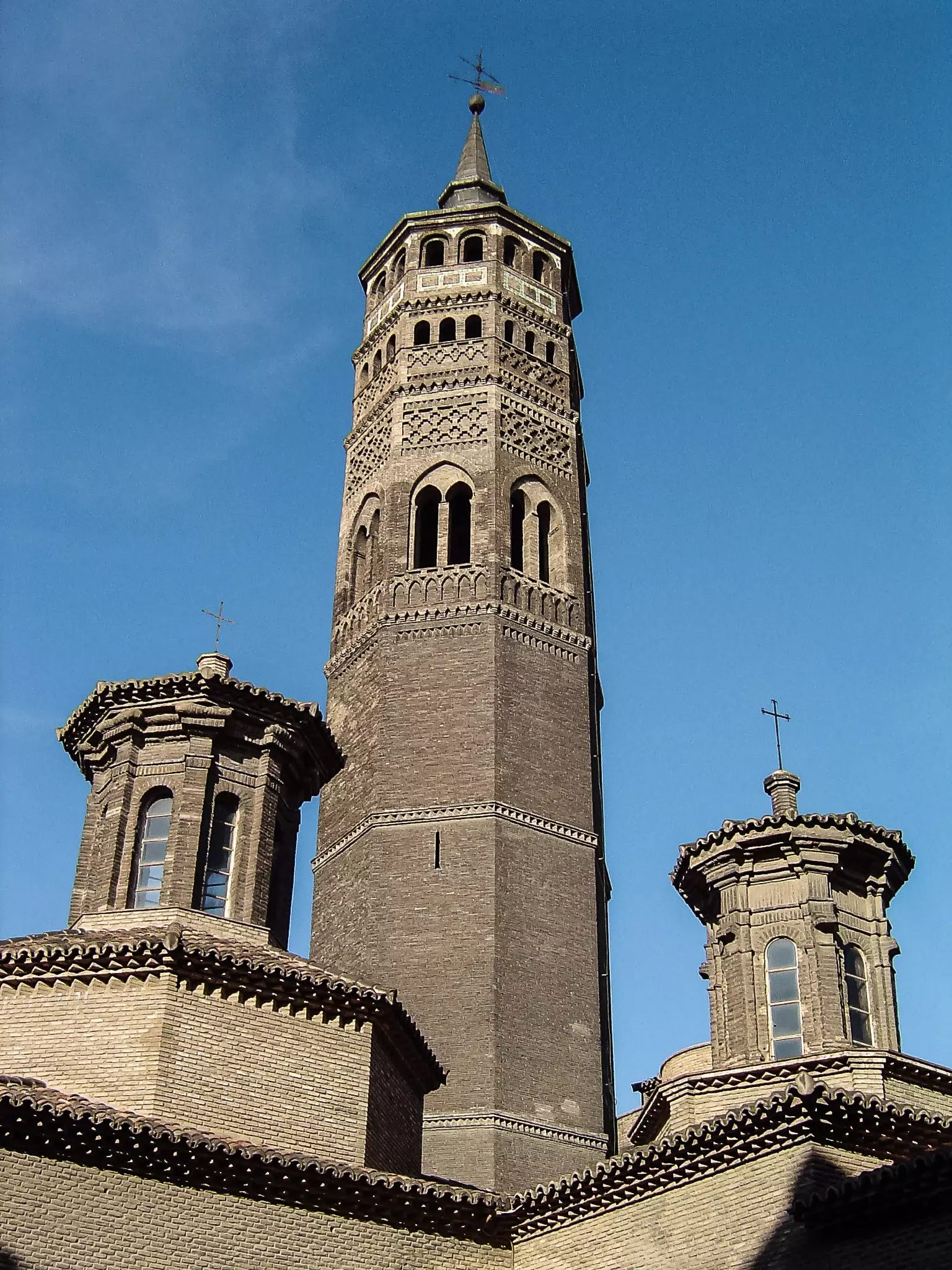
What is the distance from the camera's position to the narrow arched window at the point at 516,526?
29.1m

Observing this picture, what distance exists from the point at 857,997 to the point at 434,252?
745 inches

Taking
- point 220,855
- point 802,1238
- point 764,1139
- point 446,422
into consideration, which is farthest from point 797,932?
point 446,422

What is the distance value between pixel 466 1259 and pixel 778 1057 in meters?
4.40

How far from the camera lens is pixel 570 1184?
56.1 feet

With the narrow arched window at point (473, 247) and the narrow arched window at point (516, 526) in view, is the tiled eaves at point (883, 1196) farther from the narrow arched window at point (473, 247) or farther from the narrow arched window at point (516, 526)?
the narrow arched window at point (473, 247)

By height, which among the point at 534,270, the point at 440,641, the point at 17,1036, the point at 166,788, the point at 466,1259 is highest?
the point at 534,270

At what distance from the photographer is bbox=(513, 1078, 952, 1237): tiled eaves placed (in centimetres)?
1551

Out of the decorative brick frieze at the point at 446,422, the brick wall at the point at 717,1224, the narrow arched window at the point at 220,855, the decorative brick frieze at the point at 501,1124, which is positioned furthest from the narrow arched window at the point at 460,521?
the brick wall at the point at 717,1224

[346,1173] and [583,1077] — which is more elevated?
[583,1077]

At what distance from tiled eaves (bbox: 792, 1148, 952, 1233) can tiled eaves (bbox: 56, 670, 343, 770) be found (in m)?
8.93

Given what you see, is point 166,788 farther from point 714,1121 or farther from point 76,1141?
point 714,1121

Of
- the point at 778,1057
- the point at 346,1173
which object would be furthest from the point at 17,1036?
the point at 778,1057

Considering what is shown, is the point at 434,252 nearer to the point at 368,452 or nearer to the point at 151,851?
the point at 368,452

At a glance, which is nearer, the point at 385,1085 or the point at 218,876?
the point at 385,1085
